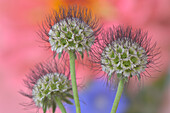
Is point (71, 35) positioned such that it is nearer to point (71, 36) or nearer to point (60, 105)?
point (71, 36)

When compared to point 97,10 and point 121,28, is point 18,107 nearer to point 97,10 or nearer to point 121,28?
point 97,10

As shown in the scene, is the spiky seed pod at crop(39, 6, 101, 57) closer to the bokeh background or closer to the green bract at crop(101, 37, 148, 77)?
the green bract at crop(101, 37, 148, 77)

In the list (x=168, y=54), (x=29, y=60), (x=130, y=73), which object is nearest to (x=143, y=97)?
(x=168, y=54)

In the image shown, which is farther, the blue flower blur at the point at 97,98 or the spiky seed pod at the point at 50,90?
the blue flower blur at the point at 97,98

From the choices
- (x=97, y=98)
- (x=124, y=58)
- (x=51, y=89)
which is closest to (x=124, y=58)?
(x=124, y=58)

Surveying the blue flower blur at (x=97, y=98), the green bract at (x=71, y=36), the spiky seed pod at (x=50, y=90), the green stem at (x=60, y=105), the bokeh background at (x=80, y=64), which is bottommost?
the green stem at (x=60, y=105)

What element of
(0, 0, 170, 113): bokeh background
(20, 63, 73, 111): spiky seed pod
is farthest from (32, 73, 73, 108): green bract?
(0, 0, 170, 113): bokeh background

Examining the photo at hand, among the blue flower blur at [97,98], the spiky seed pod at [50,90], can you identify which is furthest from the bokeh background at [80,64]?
the spiky seed pod at [50,90]

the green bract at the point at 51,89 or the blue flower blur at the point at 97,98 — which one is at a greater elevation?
the blue flower blur at the point at 97,98

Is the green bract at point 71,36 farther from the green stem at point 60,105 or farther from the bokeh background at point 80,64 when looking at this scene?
→ the bokeh background at point 80,64
